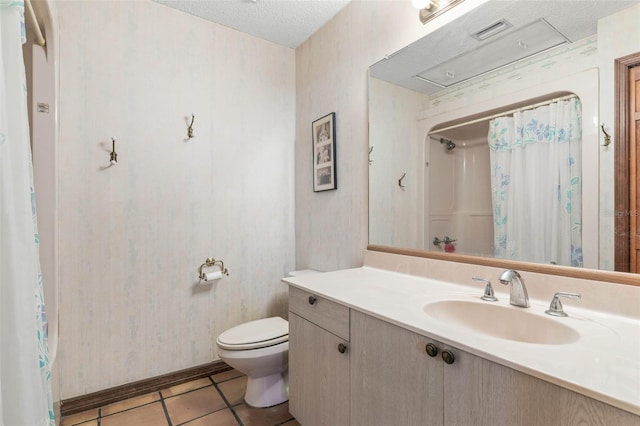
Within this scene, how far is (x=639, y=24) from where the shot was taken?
3.04 ft

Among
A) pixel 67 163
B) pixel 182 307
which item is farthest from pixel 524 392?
pixel 67 163

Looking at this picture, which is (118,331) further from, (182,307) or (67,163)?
(67,163)

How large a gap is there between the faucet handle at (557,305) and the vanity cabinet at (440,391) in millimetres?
408

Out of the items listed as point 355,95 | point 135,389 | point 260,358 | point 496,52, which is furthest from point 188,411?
point 496,52

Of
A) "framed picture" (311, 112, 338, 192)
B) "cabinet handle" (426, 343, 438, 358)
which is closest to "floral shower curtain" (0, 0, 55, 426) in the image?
"cabinet handle" (426, 343, 438, 358)

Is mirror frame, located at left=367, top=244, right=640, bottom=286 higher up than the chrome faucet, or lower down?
higher up

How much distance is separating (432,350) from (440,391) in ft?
0.38

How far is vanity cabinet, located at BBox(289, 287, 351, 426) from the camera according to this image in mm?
1190

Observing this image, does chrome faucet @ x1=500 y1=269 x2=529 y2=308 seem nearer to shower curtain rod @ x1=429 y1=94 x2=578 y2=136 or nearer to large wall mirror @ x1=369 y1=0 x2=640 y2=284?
large wall mirror @ x1=369 y1=0 x2=640 y2=284

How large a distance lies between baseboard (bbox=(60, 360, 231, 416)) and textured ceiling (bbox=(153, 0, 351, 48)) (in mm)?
2329

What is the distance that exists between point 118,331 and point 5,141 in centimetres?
159

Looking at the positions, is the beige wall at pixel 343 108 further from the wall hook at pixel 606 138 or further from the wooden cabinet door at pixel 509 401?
the wooden cabinet door at pixel 509 401

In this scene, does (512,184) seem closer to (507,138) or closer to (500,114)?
(507,138)

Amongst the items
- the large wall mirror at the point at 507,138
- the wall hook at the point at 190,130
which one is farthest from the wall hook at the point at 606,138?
the wall hook at the point at 190,130
